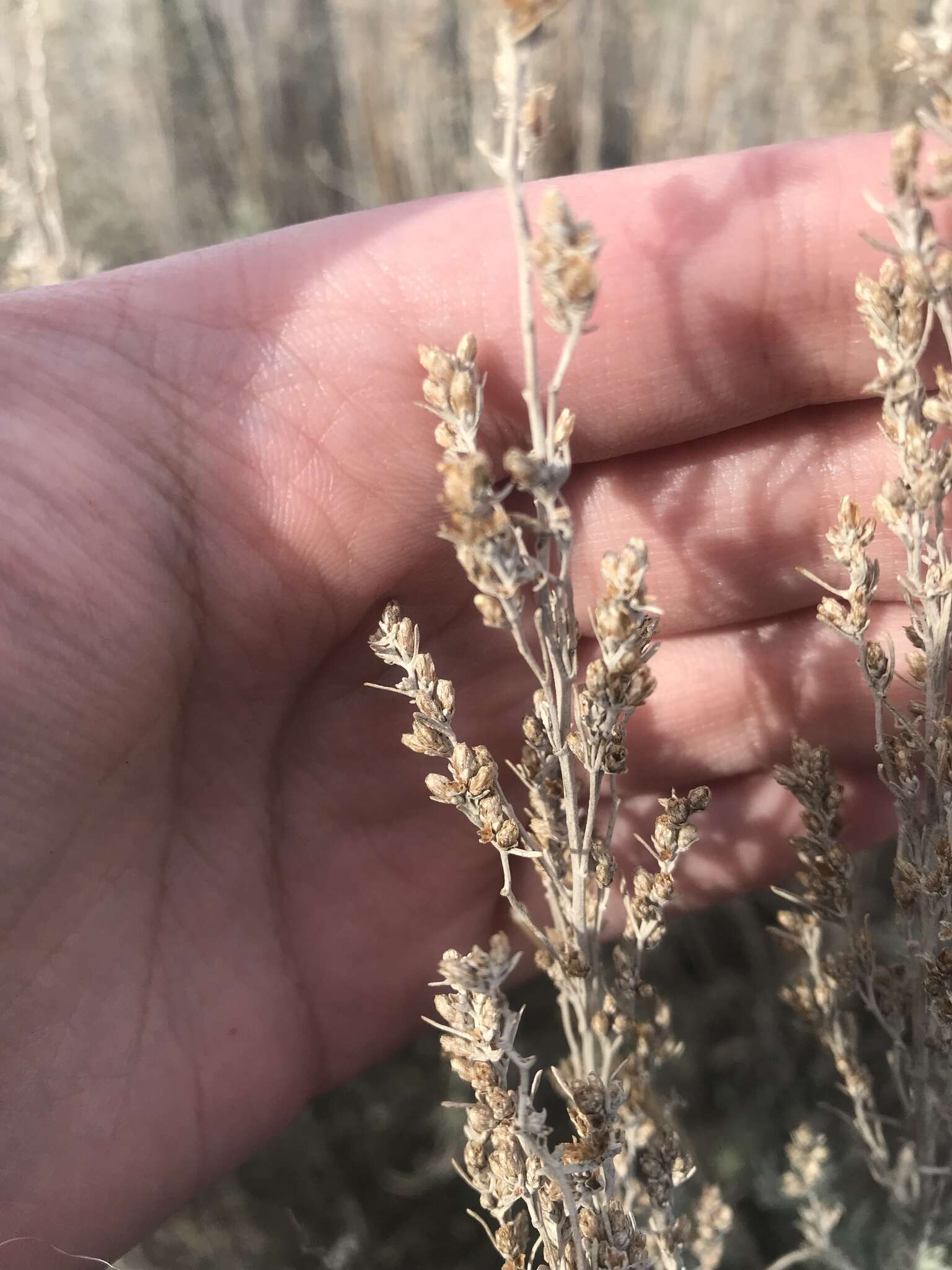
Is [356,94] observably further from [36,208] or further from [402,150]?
[36,208]

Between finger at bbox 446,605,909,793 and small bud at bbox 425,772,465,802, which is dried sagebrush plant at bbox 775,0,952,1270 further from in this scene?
small bud at bbox 425,772,465,802

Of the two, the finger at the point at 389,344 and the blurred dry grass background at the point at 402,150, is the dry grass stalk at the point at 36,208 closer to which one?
the blurred dry grass background at the point at 402,150

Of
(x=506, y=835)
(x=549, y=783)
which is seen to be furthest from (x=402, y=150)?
(x=506, y=835)

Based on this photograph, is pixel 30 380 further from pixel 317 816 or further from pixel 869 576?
pixel 869 576

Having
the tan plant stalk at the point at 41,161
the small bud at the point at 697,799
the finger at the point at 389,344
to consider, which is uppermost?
the tan plant stalk at the point at 41,161

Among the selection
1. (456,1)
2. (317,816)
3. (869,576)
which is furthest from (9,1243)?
(456,1)

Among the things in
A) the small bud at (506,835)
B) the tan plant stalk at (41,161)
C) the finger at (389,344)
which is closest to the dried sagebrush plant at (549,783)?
the small bud at (506,835)

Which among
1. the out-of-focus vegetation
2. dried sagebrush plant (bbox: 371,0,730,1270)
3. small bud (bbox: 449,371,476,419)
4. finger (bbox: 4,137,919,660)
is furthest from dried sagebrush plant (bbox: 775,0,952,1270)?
the out-of-focus vegetation

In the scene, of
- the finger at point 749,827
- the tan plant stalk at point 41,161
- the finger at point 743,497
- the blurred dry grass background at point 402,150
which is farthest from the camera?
the tan plant stalk at point 41,161
